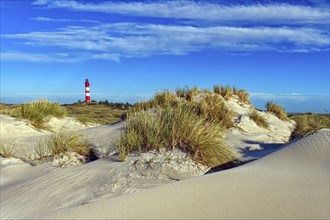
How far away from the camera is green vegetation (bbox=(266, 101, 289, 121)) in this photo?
48.2 feet

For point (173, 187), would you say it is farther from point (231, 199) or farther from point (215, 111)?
point (215, 111)

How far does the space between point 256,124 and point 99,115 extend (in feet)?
37.1

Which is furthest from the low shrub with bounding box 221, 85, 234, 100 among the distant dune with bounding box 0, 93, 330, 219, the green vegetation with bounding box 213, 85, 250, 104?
the distant dune with bounding box 0, 93, 330, 219

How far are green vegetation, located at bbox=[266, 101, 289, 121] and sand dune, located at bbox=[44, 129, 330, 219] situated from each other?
31.9 ft

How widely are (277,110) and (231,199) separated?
36.4 feet

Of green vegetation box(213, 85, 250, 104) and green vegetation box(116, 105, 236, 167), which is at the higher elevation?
green vegetation box(213, 85, 250, 104)

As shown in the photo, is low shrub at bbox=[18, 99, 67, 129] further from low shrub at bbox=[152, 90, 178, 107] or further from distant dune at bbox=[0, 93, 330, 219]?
distant dune at bbox=[0, 93, 330, 219]

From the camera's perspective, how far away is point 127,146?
7.22m

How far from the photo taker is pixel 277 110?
14.8 m

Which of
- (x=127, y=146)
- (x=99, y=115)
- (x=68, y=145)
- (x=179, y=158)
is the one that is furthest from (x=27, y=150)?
(x=99, y=115)

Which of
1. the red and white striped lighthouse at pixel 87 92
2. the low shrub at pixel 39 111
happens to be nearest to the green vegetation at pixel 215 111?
the low shrub at pixel 39 111

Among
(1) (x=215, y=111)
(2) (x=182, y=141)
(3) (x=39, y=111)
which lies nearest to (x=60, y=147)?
(2) (x=182, y=141)

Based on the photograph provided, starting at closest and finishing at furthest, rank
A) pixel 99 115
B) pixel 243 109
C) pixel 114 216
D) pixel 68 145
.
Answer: pixel 114 216, pixel 68 145, pixel 243 109, pixel 99 115

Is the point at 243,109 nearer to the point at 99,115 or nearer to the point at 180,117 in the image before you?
the point at 180,117
